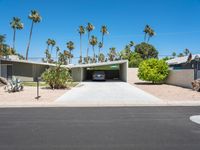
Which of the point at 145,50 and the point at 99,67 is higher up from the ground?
the point at 145,50

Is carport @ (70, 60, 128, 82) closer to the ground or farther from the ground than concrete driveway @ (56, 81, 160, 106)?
farther from the ground

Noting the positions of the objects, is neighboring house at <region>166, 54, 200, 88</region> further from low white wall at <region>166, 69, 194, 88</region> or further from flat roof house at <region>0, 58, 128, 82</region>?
flat roof house at <region>0, 58, 128, 82</region>

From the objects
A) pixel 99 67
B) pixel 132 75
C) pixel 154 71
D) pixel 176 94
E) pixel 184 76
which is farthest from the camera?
pixel 99 67

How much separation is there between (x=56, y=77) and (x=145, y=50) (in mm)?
45972

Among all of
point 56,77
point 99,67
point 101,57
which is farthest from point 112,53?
point 56,77

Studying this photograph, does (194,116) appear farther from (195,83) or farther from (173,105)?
(195,83)

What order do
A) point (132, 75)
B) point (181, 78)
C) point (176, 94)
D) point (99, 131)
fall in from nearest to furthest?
point (99, 131) → point (176, 94) → point (181, 78) → point (132, 75)

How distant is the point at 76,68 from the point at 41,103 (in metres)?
22.4

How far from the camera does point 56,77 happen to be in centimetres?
2291

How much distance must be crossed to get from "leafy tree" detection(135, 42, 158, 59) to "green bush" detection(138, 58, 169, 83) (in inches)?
1455

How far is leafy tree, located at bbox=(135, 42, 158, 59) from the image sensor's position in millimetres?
66025

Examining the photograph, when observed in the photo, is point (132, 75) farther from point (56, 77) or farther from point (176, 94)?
point (176, 94)

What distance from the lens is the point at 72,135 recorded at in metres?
7.21

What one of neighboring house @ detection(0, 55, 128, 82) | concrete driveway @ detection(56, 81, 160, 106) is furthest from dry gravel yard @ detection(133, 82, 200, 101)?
neighboring house @ detection(0, 55, 128, 82)
